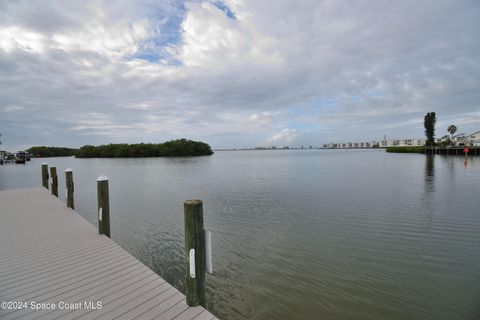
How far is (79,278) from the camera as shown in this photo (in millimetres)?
3893

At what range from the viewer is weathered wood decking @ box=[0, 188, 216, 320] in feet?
10.1

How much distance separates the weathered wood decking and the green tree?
90.3 metres

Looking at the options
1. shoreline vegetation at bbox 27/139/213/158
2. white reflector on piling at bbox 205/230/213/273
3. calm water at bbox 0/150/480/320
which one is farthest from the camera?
shoreline vegetation at bbox 27/139/213/158

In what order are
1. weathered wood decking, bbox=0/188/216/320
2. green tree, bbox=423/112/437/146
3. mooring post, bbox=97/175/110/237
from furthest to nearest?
green tree, bbox=423/112/437/146 < mooring post, bbox=97/175/110/237 < weathered wood decking, bbox=0/188/216/320

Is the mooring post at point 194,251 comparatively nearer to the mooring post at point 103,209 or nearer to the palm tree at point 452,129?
the mooring post at point 103,209

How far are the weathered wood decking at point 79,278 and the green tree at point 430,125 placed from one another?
9028cm

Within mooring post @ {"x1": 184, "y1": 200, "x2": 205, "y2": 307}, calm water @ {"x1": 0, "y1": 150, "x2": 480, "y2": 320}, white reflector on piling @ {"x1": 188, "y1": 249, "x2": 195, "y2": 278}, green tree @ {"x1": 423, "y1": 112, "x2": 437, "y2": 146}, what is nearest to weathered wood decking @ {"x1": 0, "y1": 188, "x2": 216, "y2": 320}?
mooring post @ {"x1": 184, "y1": 200, "x2": 205, "y2": 307}

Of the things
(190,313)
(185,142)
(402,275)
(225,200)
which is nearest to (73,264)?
(190,313)

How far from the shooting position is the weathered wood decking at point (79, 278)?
10.1 feet

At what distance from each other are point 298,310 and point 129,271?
9.93 feet

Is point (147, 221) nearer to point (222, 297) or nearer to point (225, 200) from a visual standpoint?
point (225, 200)

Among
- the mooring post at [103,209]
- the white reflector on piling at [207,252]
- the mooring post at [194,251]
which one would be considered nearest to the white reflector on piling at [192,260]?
the mooring post at [194,251]

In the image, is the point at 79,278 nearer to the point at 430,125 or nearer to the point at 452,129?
the point at 430,125

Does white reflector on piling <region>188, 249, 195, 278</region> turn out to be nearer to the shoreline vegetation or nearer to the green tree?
the green tree
